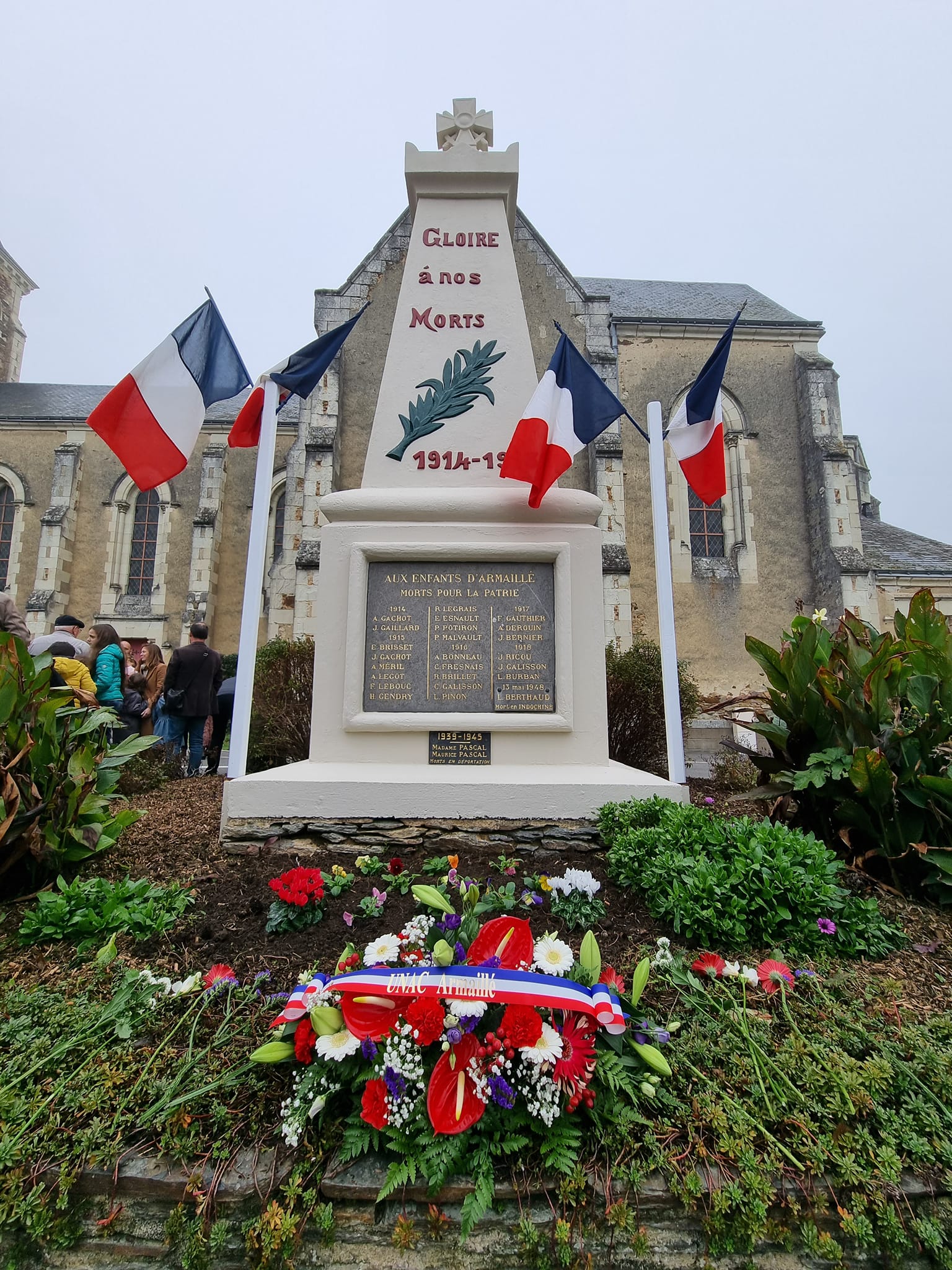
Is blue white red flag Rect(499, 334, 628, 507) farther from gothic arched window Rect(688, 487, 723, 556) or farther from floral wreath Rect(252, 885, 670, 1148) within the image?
gothic arched window Rect(688, 487, 723, 556)

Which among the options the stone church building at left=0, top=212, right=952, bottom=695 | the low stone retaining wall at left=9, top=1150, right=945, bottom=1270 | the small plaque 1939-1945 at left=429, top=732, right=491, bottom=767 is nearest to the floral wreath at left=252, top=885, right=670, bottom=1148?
the low stone retaining wall at left=9, top=1150, right=945, bottom=1270

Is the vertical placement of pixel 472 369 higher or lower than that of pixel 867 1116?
higher

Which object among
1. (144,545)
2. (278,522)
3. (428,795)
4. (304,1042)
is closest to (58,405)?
(144,545)

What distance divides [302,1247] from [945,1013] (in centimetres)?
216

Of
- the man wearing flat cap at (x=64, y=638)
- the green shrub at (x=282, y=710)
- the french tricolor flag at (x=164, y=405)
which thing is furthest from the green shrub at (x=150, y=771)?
the french tricolor flag at (x=164, y=405)

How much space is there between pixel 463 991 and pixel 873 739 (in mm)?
2590

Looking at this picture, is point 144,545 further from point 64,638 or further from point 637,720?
point 637,720

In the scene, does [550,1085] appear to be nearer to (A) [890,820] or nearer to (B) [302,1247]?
(B) [302,1247]

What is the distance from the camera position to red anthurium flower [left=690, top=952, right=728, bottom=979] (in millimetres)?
2494

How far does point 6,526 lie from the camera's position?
20672 millimetres

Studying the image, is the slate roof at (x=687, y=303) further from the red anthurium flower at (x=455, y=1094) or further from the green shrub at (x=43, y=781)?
the red anthurium flower at (x=455, y=1094)

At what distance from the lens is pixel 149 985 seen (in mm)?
2379

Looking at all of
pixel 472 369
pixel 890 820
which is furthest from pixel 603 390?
pixel 890 820

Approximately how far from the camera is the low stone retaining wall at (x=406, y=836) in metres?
3.66
